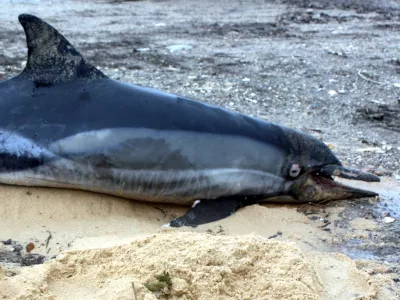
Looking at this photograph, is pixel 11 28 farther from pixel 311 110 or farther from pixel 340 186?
pixel 340 186

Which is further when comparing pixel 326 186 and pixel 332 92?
pixel 332 92

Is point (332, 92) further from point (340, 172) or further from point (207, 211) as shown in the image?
point (207, 211)

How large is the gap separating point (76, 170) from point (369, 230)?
7.20ft

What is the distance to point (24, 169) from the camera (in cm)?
484

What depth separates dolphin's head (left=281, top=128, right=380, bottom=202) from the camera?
5.33 m

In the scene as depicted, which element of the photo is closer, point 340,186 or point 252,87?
point 340,186

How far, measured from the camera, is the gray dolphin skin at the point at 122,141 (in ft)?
15.9

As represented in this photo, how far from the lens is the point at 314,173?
5.52 metres

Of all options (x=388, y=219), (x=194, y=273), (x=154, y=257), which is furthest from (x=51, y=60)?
(x=388, y=219)

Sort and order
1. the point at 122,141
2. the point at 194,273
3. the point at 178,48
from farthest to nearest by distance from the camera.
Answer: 1. the point at 178,48
2. the point at 122,141
3. the point at 194,273

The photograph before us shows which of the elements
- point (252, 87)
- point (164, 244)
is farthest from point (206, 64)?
point (164, 244)

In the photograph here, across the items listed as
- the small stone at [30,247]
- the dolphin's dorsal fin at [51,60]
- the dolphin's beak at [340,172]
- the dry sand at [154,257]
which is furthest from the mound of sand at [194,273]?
the dolphin's dorsal fin at [51,60]

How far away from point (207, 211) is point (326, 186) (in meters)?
1.13

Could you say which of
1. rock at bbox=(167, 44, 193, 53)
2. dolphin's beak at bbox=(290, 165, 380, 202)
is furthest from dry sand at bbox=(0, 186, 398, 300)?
rock at bbox=(167, 44, 193, 53)
